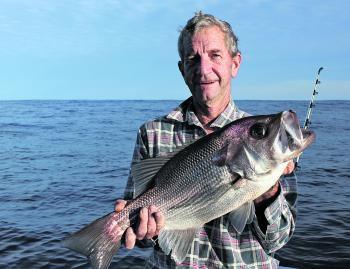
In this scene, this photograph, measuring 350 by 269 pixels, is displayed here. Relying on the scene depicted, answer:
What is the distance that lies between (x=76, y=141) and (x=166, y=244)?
26.2 m

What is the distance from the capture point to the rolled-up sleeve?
11.1ft

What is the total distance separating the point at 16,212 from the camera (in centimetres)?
1255

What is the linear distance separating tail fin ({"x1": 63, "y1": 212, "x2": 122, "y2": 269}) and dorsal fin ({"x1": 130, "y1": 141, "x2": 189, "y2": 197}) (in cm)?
40

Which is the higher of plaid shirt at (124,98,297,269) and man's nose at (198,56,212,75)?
man's nose at (198,56,212,75)

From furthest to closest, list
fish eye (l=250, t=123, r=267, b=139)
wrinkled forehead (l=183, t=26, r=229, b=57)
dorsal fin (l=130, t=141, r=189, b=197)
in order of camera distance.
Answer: wrinkled forehead (l=183, t=26, r=229, b=57)
dorsal fin (l=130, t=141, r=189, b=197)
fish eye (l=250, t=123, r=267, b=139)

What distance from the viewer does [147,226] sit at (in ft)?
11.4

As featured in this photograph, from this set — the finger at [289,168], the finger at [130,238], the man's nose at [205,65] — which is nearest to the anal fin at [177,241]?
the finger at [130,238]

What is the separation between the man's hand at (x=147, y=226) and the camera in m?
3.47

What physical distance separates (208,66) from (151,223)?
4.42 feet

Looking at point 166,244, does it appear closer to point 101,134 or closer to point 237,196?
point 237,196

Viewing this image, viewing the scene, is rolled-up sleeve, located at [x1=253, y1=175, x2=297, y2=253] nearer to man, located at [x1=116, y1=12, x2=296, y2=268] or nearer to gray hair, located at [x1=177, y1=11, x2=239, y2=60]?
man, located at [x1=116, y1=12, x2=296, y2=268]

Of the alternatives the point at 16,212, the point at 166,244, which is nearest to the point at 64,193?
the point at 16,212

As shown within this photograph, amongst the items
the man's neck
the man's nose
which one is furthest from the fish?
the man's nose

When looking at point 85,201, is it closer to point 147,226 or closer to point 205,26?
point 147,226
